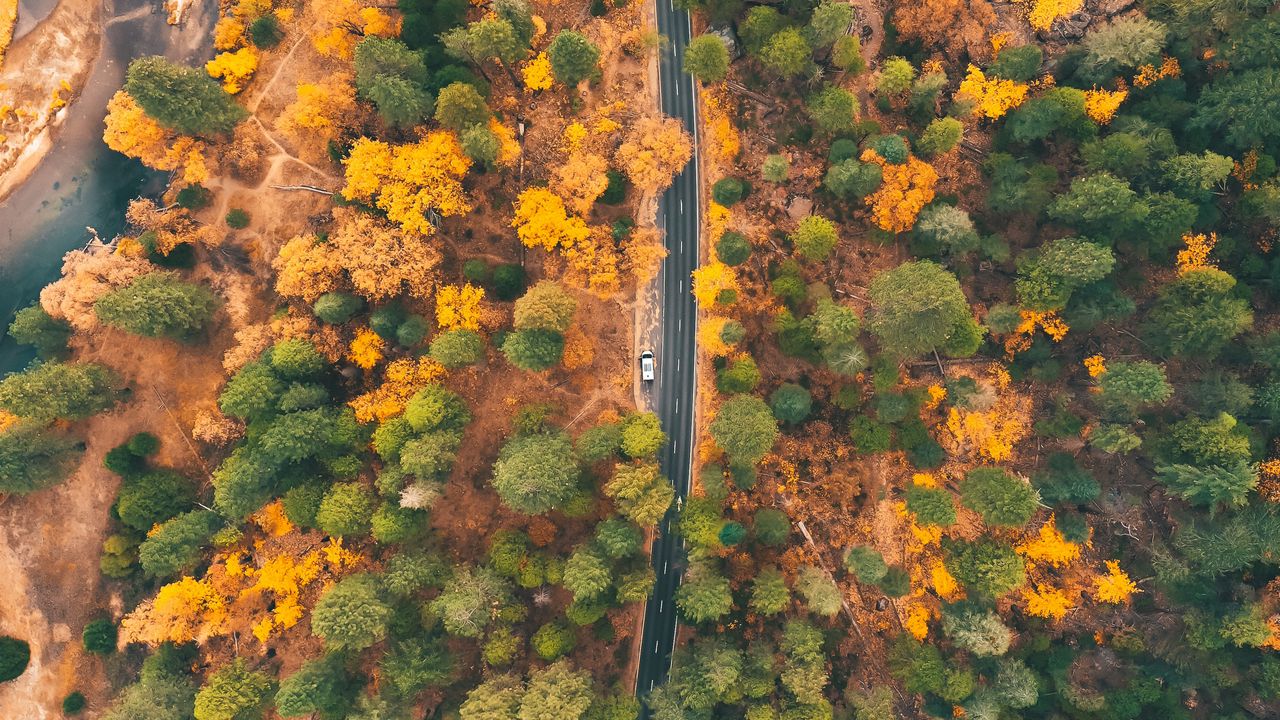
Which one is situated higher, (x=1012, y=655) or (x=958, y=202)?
(x=958, y=202)

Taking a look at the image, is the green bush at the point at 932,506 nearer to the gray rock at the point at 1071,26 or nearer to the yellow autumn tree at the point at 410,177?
the gray rock at the point at 1071,26

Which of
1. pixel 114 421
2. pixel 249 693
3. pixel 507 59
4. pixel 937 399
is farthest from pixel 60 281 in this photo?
pixel 937 399

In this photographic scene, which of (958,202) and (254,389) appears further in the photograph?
(958,202)

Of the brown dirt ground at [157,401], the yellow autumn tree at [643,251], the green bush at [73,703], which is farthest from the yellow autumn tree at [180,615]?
the yellow autumn tree at [643,251]

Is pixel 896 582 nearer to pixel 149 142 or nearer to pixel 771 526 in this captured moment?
pixel 771 526

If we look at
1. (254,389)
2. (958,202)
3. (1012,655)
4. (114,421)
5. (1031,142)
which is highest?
(1031,142)

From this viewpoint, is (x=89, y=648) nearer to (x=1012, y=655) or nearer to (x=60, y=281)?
(x=60, y=281)

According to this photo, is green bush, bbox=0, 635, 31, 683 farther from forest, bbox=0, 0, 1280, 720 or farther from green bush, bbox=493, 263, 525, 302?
green bush, bbox=493, 263, 525, 302
